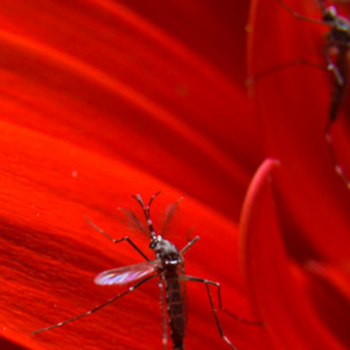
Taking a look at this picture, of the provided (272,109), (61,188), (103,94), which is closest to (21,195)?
(61,188)

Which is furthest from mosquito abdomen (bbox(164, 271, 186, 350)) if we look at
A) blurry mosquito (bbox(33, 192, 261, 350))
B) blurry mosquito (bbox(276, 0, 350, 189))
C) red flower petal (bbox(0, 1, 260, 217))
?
blurry mosquito (bbox(276, 0, 350, 189))

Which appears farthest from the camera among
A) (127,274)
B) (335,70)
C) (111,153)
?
(335,70)

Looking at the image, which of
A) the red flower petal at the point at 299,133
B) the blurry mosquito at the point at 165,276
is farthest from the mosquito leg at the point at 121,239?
the red flower petal at the point at 299,133

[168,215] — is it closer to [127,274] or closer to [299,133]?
[127,274]

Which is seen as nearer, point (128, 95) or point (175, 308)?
point (175, 308)

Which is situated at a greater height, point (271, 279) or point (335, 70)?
point (335, 70)

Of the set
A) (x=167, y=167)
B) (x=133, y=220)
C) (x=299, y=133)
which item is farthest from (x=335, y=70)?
(x=133, y=220)

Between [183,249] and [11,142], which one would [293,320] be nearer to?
[183,249]
